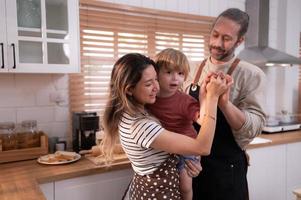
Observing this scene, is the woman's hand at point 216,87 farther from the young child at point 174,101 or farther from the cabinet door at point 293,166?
the cabinet door at point 293,166

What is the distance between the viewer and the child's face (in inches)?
46.5

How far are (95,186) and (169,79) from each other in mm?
881

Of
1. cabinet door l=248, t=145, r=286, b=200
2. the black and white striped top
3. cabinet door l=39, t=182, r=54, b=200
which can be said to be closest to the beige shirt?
the black and white striped top

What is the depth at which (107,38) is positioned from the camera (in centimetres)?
223

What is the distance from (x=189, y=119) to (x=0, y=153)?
1.23 m

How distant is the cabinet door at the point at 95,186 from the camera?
159cm

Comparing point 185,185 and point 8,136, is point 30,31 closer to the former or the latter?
point 8,136

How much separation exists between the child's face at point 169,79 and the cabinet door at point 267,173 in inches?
53.9

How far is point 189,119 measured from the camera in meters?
1.21

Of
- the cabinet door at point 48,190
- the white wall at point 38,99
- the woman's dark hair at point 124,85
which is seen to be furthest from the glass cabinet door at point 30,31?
the woman's dark hair at point 124,85

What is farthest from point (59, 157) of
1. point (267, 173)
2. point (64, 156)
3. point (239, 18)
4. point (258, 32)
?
point (258, 32)

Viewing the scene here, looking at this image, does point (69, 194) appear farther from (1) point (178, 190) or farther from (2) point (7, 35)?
(2) point (7, 35)

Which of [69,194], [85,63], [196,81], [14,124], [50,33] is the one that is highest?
[50,33]

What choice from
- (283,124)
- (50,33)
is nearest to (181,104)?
(50,33)
